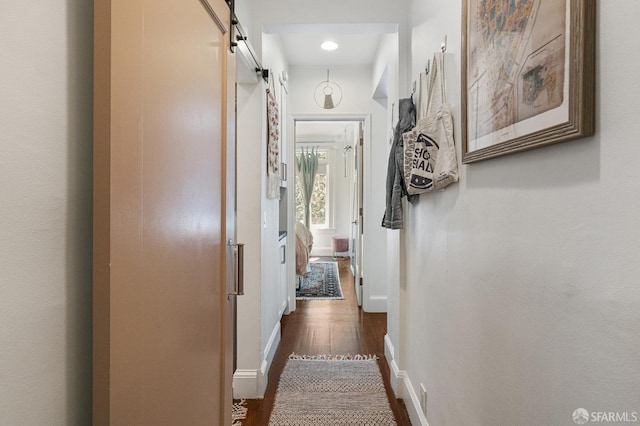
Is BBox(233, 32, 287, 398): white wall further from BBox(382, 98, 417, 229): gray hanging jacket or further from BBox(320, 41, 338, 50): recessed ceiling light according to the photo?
BBox(320, 41, 338, 50): recessed ceiling light

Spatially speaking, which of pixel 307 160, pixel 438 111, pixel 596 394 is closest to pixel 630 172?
pixel 596 394

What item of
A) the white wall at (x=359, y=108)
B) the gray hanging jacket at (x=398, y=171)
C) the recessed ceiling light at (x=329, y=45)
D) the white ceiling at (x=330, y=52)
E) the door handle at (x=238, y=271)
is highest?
the white ceiling at (x=330, y=52)

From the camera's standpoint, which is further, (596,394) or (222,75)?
(222,75)

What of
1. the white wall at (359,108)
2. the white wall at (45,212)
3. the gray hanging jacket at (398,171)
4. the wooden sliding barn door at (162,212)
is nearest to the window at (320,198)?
the white wall at (359,108)

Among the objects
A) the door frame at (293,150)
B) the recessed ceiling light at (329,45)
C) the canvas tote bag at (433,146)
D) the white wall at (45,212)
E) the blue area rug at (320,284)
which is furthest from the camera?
the blue area rug at (320,284)

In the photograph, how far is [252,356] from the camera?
2346 mm

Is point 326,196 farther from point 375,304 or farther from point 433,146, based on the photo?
point 433,146

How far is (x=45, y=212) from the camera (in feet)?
2.17

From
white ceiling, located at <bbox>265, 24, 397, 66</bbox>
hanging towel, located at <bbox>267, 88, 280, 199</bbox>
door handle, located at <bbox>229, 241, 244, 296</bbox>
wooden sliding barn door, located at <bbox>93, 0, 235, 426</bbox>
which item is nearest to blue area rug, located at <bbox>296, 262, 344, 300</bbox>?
hanging towel, located at <bbox>267, 88, 280, 199</bbox>

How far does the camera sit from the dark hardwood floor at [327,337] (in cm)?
225

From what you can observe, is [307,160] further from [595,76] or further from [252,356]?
[595,76]

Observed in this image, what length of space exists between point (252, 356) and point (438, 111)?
71.0 inches

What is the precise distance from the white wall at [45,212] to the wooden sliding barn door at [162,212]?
2.6 inches

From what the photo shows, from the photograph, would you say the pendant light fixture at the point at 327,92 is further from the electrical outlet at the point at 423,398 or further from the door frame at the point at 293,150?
the electrical outlet at the point at 423,398
